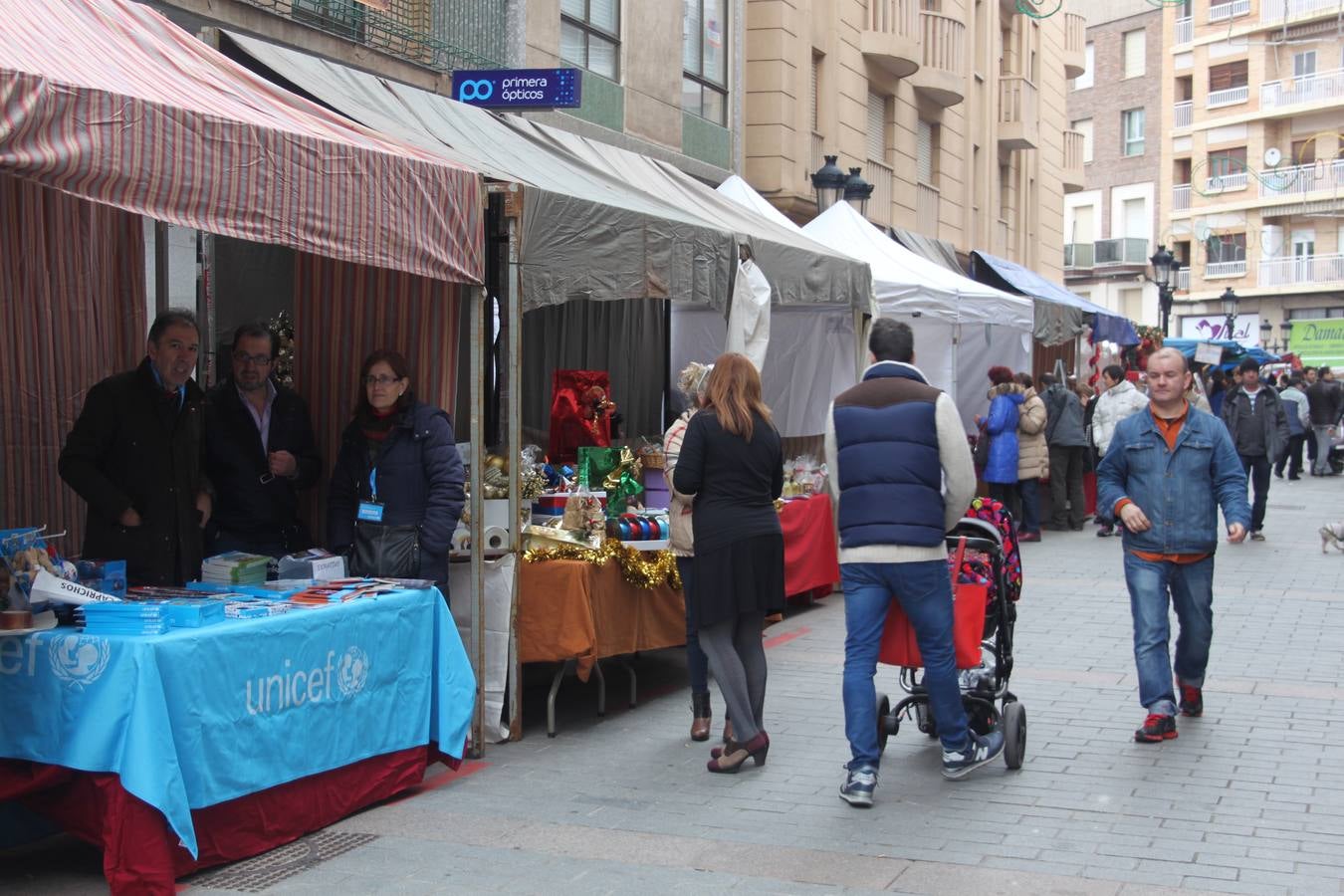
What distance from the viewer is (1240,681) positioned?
28.2 ft

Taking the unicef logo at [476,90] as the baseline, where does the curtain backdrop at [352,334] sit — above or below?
below

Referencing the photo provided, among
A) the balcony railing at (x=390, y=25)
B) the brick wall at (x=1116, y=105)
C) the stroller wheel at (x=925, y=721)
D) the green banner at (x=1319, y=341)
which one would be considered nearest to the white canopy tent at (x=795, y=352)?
the balcony railing at (x=390, y=25)

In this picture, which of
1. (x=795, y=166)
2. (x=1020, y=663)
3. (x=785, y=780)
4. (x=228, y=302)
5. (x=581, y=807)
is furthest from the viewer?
(x=795, y=166)

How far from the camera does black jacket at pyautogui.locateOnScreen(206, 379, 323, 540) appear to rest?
7125mm

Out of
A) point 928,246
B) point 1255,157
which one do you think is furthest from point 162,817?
point 1255,157

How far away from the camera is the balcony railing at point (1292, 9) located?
48.5 m

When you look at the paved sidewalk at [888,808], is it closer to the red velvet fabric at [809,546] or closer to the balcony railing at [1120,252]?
the red velvet fabric at [809,546]

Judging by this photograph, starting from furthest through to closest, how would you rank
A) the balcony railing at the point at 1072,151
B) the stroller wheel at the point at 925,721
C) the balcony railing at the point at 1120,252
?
the balcony railing at the point at 1120,252
the balcony railing at the point at 1072,151
the stroller wheel at the point at 925,721

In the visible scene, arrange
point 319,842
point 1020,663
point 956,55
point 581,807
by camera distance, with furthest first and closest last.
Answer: point 956,55, point 1020,663, point 581,807, point 319,842

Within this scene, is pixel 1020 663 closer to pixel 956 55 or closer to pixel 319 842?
pixel 319 842

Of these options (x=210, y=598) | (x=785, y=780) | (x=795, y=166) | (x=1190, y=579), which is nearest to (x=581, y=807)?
(x=785, y=780)

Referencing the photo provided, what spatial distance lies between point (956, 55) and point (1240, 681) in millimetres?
18187

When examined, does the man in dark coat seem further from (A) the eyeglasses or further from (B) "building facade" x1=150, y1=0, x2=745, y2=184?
(B) "building facade" x1=150, y1=0, x2=745, y2=184

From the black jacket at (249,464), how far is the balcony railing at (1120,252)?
167ft
